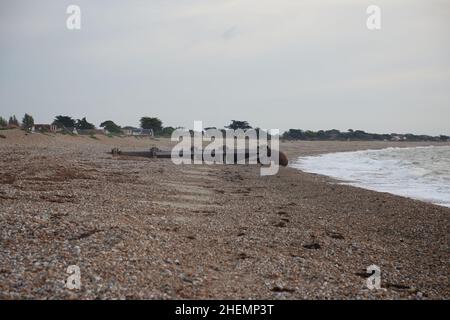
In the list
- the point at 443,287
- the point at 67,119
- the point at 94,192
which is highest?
the point at 67,119

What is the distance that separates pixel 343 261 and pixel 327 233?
187cm

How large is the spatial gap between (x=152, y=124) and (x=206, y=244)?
8125 cm

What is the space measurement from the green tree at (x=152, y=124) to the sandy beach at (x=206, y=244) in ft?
243

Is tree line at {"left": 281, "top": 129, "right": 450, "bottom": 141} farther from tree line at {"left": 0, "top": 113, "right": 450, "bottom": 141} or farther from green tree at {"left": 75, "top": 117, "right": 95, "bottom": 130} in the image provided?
green tree at {"left": 75, "top": 117, "right": 95, "bottom": 130}

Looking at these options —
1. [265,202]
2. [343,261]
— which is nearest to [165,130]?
[265,202]

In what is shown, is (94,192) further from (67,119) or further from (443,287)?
(67,119)

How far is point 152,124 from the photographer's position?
86.9 metres

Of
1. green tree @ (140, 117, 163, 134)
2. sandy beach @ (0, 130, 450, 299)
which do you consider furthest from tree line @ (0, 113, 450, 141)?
sandy beach @ (0, 130, 450, 299)

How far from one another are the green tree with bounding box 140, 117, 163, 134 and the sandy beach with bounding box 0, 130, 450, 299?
243ft

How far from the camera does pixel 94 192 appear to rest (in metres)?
11.4

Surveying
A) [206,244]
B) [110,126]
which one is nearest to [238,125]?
[110,126]

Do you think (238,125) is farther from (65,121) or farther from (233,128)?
(65,121)

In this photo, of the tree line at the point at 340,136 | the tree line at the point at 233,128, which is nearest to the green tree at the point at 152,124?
the tree line at the point at 233,128
